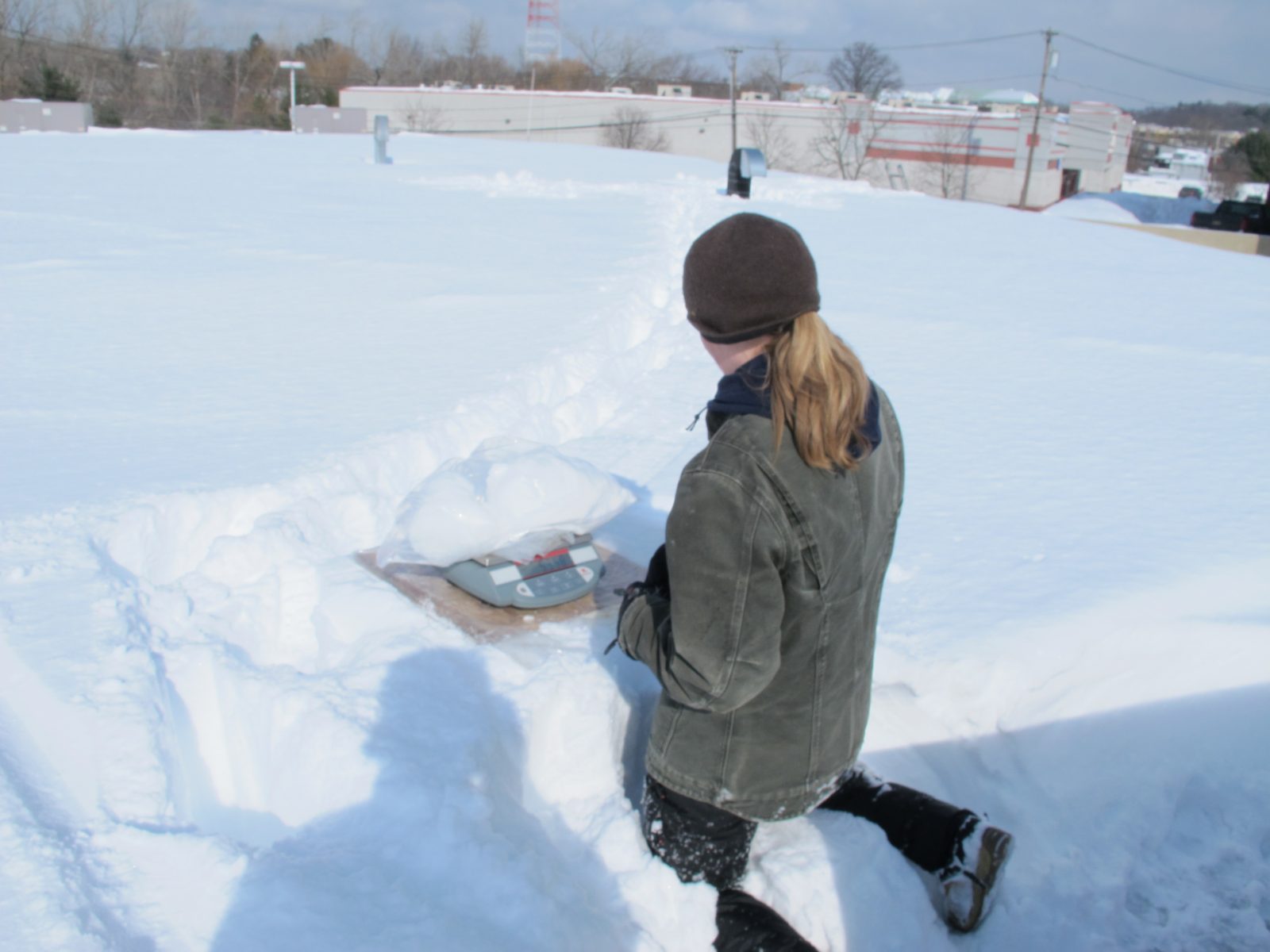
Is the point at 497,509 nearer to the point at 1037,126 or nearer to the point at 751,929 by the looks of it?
the point at 751,929

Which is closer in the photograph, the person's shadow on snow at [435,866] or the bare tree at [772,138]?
the person's shadow on snow at [435,866]

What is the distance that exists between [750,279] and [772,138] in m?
57.2

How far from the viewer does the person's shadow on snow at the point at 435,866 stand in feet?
5.01

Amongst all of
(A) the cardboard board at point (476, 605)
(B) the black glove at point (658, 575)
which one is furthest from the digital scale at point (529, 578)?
(B) the black glove at point (658, 575)

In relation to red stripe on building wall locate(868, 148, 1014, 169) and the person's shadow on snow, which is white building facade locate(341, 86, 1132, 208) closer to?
red stripe on building wall locate(868, 148, 1014, 169)

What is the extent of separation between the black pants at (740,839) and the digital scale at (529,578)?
822 millimetres

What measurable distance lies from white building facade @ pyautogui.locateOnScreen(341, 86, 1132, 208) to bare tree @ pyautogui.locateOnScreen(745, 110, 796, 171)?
0.21 ft

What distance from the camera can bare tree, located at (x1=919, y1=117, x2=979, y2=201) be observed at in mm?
49438

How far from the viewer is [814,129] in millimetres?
54844

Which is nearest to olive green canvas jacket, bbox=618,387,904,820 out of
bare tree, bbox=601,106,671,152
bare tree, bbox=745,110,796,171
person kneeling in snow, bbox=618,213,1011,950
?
person kneeling in snow, bbox=618,213,1011,950

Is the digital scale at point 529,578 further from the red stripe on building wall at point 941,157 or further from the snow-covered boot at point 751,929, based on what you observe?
the red stripe on building wall at point 941,157

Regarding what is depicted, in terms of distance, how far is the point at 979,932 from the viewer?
1.93 meters

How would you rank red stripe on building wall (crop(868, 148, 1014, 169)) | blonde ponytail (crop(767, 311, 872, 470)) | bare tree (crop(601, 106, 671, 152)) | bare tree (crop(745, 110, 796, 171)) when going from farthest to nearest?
bare tree (crop(745, 110, 796, 171))
bare tree (crop(601, 106, 671, 152))
red stripe on building wall (crop(868, 148, 1014, 169))
blonde ponytail (crop(767, 311, 872, 470))

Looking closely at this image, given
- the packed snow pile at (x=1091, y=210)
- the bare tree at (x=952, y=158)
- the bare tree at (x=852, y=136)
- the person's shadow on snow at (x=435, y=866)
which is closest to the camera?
the person's shadow on snow at (x=435, y=866)
